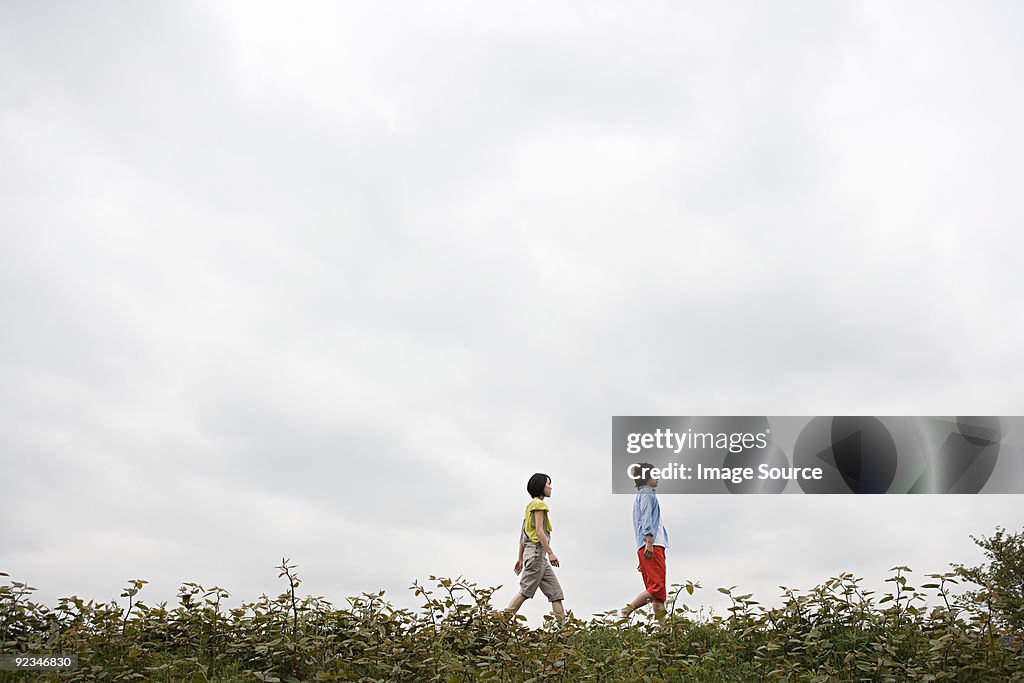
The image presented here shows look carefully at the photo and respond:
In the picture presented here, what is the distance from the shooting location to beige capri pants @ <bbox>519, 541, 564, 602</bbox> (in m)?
11.5

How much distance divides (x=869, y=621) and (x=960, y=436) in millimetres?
7640

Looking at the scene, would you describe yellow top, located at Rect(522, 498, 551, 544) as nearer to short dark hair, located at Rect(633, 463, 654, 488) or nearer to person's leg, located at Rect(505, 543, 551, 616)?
person's leg, located at Rect(505, 543, 551, 616)

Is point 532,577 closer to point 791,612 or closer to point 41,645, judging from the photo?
point 791,612

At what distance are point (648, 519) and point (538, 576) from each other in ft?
5.11

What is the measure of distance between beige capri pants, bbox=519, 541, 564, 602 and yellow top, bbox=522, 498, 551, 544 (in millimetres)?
106

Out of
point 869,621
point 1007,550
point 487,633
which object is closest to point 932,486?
point 1007,550

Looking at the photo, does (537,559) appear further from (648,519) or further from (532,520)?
(648,519)

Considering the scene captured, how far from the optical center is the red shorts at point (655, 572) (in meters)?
11.4

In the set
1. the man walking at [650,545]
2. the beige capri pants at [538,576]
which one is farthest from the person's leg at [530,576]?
the man walking at [650,545]

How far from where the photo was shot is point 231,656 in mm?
8891

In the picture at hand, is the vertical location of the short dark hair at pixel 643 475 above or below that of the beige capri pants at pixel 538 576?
above

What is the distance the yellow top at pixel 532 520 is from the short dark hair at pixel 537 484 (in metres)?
0.10

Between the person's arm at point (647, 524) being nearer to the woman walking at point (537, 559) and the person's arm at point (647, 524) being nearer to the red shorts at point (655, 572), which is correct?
the red shorts at point (655, 572)

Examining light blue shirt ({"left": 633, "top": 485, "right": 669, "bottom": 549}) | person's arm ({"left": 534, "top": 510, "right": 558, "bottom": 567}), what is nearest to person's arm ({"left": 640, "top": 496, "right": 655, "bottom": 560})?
light blue shirt ({"left": 633, "top": 485, "right": 669, "bottom": 549})
